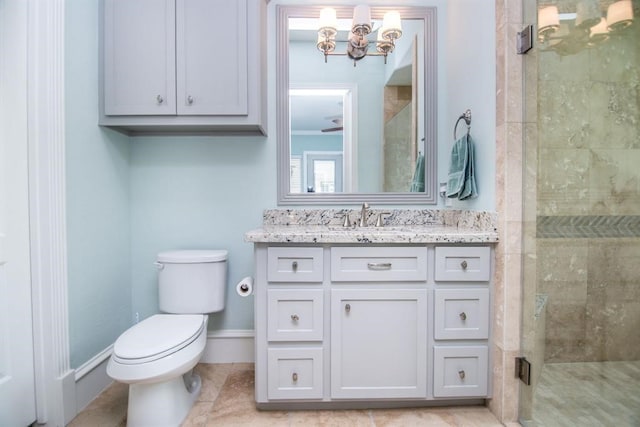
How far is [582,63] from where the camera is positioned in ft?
4.60

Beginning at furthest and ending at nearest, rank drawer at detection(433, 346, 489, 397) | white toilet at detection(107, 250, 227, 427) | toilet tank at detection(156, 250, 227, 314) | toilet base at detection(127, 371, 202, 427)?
toilet tank at detection(156, 250, 227, 314)
drawer at detection(433, 346, 489, 397)
toilet base at detection(127, 371, 202, 427)
white toilet at detection(107, 250, 227, 427)

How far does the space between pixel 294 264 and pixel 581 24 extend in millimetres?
1572

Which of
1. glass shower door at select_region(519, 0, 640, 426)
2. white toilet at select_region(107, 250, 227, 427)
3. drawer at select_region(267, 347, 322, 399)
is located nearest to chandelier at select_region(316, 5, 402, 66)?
glass shower door at select_region(519, 0, 640, 426)

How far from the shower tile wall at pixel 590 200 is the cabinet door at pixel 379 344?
22.5 inches

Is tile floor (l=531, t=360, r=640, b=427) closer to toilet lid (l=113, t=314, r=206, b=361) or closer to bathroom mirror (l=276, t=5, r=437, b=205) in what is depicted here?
bathroom mirror (l=276, t=5, r=437, b=205)

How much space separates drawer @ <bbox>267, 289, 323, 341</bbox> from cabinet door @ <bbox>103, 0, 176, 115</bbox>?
1131 mm

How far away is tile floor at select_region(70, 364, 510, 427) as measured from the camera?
1490 mm

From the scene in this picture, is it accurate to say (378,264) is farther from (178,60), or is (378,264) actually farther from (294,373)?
(178,60)

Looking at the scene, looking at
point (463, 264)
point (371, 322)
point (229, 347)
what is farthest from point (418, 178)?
point (229, 347)

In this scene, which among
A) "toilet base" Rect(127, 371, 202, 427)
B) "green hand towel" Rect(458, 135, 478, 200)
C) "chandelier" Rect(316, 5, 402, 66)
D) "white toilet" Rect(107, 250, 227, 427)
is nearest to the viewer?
"white toilet" Rect(107, 250, 227, 427)

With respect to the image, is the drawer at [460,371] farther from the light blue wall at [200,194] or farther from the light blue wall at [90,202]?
the light blue wall at [90,202]

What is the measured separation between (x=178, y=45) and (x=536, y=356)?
227cm

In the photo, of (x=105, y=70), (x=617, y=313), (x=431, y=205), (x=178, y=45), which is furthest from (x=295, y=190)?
(x=617, y=313)

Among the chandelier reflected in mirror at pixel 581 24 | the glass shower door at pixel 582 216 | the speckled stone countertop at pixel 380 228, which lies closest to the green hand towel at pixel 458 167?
the speckled stone countertop at pixel 380 228
